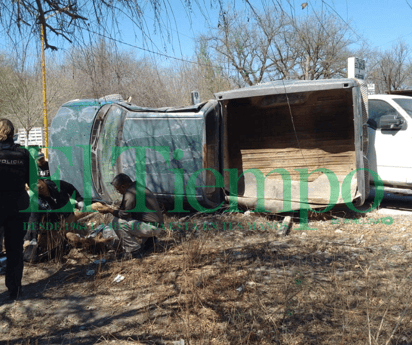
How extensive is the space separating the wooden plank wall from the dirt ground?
2226 millimetres

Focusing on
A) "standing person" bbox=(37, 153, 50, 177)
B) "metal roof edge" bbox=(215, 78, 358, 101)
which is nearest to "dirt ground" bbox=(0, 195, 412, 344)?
"metal roof edge" bbox=(215, 78, 358, 101)

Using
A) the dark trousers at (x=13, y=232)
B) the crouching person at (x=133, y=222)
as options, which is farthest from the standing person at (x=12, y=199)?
the crouching person at (x=133, y=222)

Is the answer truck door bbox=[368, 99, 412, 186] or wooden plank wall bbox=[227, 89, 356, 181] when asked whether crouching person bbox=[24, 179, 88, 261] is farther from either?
truck door bbox=[368, 99, 412, 186]

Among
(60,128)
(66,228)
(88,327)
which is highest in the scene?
(60,128)

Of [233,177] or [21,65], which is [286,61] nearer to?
[233,177]

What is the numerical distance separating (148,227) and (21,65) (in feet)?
8.07

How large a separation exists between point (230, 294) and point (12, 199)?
2.20 meters

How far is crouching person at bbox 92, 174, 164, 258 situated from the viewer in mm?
4844

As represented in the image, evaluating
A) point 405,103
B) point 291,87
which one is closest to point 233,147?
point 291,87

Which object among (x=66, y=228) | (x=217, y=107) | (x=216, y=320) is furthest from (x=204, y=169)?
(x=216, y=320)

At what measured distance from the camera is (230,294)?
3.57m

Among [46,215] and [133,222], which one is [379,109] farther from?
[46,215]

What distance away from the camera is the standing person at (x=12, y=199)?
12.4ft

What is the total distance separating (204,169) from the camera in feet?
20.8
